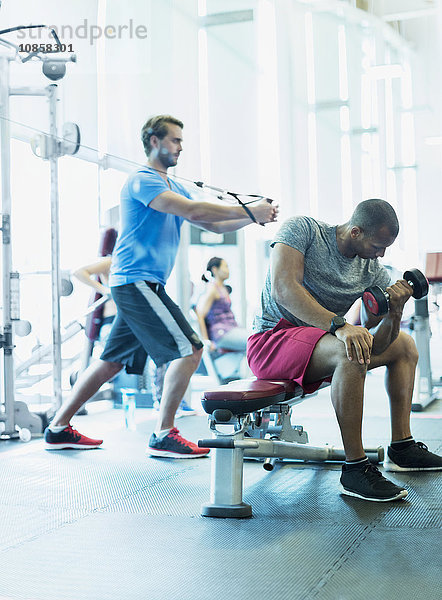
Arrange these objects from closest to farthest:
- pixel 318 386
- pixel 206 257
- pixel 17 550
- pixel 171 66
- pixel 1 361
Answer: pixel 17 550 < pixel 318 386 < pixel 1 361 < pixel 171 66 < pixel 206 257

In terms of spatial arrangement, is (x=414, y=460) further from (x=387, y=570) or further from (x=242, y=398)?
(x=387, y=570)

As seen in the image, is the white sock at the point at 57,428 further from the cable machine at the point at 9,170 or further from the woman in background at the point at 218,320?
the woman in background at the point at 218,320

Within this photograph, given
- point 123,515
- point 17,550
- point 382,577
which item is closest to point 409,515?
point 382,577

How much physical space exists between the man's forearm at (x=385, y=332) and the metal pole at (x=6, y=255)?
1.71 meters

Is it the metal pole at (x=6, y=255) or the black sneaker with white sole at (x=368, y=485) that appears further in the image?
the metal pole at (x=6, y=255)

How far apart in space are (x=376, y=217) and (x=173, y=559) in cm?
120

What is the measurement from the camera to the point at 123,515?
1.88 m

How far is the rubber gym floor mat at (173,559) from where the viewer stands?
130 cm

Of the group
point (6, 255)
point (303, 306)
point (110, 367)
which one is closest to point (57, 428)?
point (110, 367)

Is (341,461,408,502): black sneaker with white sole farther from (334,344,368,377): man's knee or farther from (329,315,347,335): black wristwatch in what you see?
(329,315,347,335): black wristwatch

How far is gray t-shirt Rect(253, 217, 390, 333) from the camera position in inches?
87.8

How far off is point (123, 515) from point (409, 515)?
754 mm

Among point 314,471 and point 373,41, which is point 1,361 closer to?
point 314,471

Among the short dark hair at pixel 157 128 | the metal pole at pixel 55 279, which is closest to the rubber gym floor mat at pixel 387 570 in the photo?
the short dark hair at pixel 157 128
